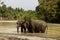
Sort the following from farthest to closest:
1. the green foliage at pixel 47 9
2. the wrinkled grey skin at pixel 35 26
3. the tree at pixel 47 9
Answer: the tree at pixel 47 9 < the green foliage at pixel 47 9 < the wrinkled grey skin at pixel 35 26

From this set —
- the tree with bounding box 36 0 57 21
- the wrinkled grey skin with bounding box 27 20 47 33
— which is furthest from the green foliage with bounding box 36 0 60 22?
the wrinkled grey skin with bounding box 27 20 47 33

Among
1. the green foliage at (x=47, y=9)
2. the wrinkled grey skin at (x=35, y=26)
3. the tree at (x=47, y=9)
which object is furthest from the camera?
the tree at (x=47, y=9)

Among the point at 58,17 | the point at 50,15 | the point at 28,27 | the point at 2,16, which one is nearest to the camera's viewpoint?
the point at 28,27

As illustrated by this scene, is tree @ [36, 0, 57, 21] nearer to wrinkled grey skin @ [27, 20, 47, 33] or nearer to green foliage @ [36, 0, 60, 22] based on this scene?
green foliage @ [36, 0, 60, 22]

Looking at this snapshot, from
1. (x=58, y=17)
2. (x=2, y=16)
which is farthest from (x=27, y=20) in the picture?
(x=2, y=16)

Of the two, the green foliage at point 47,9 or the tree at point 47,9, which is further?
the tree at point 47,9

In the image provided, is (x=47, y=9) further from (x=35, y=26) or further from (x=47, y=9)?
(x=35, y=26)

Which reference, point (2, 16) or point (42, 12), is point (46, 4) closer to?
point (42, 12)

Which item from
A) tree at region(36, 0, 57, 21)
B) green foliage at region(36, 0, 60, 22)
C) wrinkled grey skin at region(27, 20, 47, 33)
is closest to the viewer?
wrinkled grey skin at region(27, 20, 47, 33)

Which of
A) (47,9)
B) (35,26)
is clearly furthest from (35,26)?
(47,9)

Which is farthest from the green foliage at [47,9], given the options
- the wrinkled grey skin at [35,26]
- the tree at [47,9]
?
the wrinkled grey skin at [35,26]

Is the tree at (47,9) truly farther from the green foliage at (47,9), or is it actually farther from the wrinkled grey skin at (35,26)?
the wrinkled grey skin at (35,26)

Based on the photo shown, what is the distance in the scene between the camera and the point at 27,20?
25.5 metres

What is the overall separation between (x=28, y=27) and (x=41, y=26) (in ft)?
5.10
